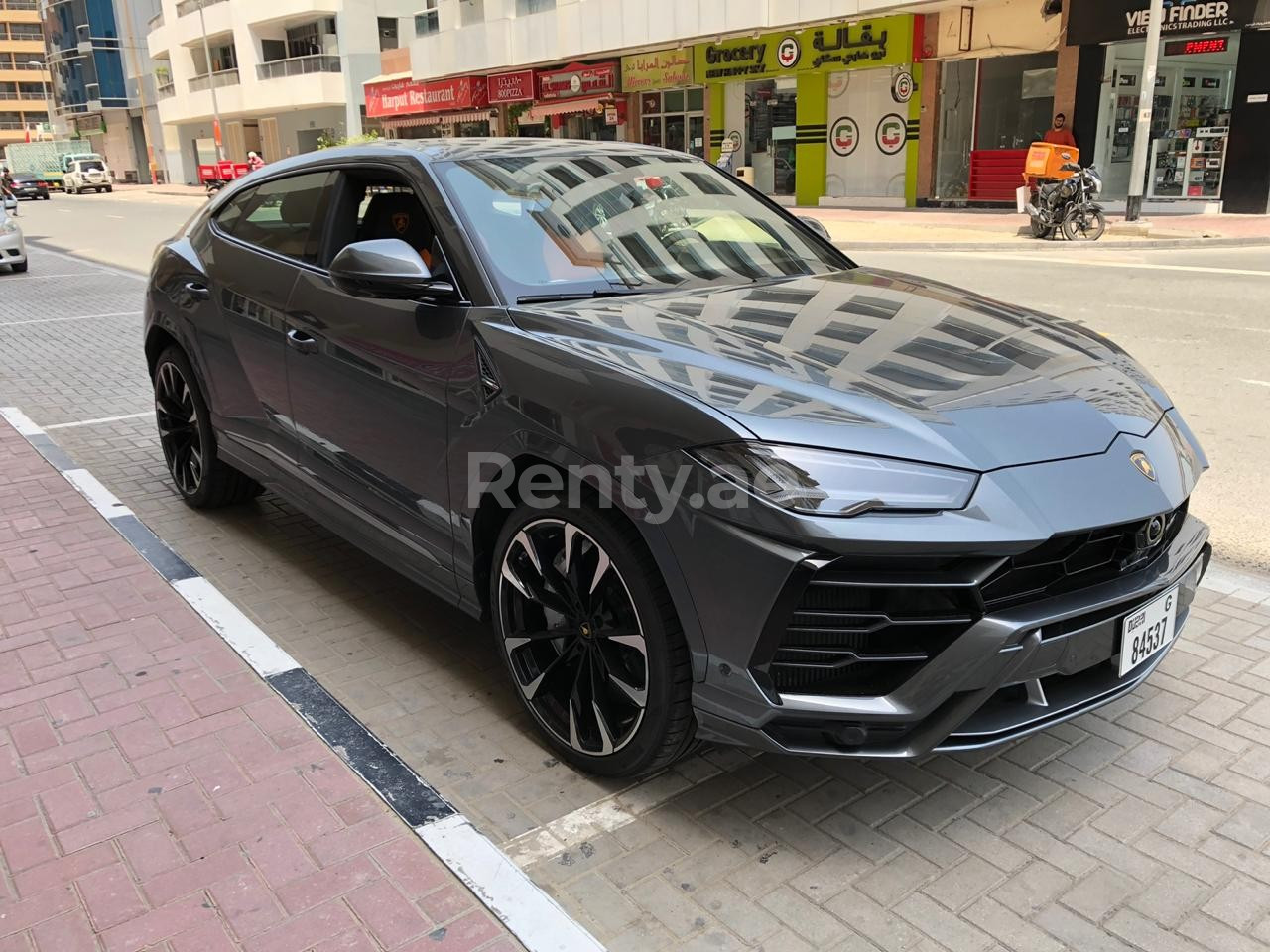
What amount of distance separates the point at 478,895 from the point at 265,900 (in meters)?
0.52

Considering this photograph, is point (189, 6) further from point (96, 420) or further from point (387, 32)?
point (96, 420)

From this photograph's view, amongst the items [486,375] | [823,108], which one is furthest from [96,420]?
→ [823,108]

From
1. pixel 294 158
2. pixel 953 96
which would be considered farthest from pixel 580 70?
pixel 294 158

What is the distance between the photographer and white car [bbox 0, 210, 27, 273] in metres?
17.1

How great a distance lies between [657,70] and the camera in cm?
3044

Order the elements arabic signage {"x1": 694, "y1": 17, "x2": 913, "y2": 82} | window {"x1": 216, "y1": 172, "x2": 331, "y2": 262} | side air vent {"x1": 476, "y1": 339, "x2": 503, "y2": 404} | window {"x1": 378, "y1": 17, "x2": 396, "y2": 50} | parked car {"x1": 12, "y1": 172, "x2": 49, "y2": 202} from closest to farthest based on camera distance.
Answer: side air vent {"x1": 476, "y1": 339, "x2": 503, "y2": 404} → window {"x1": 216, "y1": 172, "x2": 331, "y2": 262} → arabic signage {"x1": 694, "y1": 17, "x2": 913, "y2": 82} → window {"x1": 378, "y1": 17, "x2": 396, "y2": 50} → parked car {"x1": 12, "y1": 172, "x2": 49, "y2": 202}

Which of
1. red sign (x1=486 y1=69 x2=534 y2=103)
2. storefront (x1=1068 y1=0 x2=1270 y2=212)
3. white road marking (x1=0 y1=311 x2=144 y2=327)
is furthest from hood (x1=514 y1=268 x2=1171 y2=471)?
red sign (x1=486 y1=69 x2=534 y2=103)

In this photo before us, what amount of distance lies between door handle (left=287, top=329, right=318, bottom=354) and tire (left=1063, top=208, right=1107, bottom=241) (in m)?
15.5

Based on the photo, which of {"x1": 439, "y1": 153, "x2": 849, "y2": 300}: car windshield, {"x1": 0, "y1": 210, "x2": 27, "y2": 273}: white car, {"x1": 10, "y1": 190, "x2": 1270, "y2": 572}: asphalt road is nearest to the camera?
{"x1": 439, "y1": 153, "x2": 849, "y2": 300}: car windshield

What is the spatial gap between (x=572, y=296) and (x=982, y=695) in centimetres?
173

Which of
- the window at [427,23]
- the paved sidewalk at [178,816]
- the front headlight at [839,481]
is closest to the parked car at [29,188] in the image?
the window at [427,23]

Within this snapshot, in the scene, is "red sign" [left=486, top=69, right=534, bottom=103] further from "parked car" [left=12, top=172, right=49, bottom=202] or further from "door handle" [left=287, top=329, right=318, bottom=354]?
"door handle" [left=287, top=329, right=318, bottom=354]

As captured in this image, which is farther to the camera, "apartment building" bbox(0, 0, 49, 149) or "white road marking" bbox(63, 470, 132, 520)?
"apartment building" bbox(0, 0, 49, 149)

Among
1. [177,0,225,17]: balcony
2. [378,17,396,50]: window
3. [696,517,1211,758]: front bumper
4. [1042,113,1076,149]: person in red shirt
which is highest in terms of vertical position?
[177,0,225,17]: balcony
